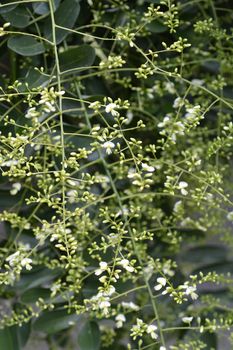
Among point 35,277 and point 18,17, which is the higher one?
point 18,17

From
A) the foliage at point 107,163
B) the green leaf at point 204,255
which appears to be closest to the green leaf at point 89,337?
the foliage at point 107,163

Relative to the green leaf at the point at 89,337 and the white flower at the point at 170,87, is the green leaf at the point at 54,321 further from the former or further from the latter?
the white flower at the point at 170,87

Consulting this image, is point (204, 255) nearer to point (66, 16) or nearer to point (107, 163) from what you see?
point (107, 163)

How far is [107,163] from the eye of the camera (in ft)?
3.50

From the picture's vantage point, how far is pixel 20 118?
877 millimetres

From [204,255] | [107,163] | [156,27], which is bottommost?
[204,255]

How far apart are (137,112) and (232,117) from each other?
0.18 metres

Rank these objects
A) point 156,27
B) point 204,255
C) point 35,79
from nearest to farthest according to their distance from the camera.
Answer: point 35,79 → point 156,27 → point 204,255

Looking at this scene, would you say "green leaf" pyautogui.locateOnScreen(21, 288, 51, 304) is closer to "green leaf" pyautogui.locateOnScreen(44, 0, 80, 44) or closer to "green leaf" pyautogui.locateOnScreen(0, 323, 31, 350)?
"green leaf" pyautogui.locateOnScreen(0, 323, 31, 350)

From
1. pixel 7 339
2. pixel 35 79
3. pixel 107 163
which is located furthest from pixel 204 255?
pixel 35 79

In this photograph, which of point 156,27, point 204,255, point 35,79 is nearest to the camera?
point 35,79

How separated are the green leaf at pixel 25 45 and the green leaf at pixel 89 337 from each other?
407mm

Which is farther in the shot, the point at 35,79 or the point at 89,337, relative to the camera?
the point at 89,337

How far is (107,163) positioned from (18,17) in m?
0.27
